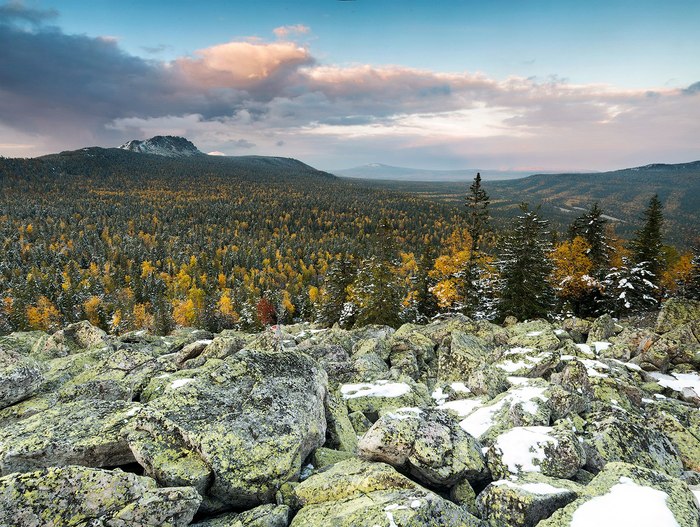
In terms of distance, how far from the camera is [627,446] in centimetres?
1017

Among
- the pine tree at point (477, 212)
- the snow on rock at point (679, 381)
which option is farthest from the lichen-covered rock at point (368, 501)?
the pine tree at point (477, 212)

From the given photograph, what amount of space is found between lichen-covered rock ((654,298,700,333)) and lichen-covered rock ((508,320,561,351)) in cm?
826

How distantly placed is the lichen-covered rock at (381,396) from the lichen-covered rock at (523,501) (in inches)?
233

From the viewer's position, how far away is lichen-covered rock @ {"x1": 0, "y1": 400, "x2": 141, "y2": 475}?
8.06 meters

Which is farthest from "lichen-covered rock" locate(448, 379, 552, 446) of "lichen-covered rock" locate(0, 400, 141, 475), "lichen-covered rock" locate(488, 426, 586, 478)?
"lichen-covered rock" locate(0, 400, 141, 475)

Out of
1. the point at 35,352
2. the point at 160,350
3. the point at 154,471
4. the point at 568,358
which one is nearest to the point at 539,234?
the point at 568,358

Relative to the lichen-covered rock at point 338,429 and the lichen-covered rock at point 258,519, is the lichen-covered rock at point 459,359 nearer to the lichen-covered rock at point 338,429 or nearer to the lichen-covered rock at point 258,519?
the lichen-covered rock at point 338,429

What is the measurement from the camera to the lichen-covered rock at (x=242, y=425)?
789 centimetres

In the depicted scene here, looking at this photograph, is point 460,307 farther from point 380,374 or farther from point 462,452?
point 462,452

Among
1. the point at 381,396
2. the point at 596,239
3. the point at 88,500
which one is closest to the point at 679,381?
the point at 381,396

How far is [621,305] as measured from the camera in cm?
4266

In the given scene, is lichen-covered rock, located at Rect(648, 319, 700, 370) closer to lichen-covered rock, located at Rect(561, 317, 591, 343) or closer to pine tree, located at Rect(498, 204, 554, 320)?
lichen-covered rock, located at Rect(561, 317, 591, 343)

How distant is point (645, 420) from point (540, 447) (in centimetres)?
604

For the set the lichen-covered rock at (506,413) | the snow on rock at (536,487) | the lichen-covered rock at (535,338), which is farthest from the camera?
the lichen-covered rock at (535,338)
